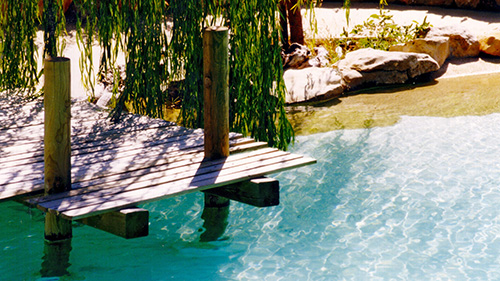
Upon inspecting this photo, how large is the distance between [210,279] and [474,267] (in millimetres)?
2264

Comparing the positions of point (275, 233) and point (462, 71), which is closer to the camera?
point (275, 233)

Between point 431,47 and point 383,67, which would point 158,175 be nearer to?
point 383,67

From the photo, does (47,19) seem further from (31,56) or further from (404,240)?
(404,240)

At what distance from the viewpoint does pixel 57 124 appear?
4.54 m

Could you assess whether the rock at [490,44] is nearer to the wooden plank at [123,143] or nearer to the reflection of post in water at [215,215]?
the reflection of post in water at [215,215]

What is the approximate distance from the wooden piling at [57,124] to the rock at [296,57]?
321 inches

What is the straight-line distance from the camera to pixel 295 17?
12.9 metres

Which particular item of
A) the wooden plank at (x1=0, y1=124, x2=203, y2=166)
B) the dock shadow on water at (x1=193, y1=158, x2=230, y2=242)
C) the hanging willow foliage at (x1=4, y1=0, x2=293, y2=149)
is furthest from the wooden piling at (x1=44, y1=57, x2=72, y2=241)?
the hanging willow foliage at (x1=4, y1=0, x2=293, y2=149)

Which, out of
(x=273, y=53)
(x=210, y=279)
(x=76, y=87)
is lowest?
(x=210, y=279)

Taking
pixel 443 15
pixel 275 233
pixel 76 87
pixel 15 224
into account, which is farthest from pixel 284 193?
pixel 443 15

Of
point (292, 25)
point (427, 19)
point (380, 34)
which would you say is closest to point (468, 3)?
point (427, 19)

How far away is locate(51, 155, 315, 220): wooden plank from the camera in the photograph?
4.30 metres

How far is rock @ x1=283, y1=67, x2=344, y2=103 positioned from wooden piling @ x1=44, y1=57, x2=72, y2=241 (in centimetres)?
707

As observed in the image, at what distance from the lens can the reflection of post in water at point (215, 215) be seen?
6.47 meters
